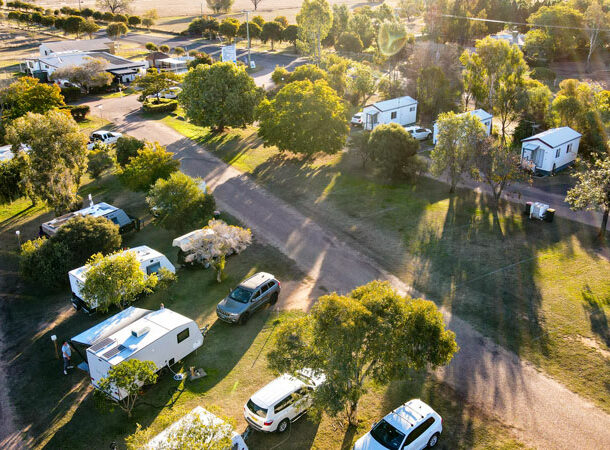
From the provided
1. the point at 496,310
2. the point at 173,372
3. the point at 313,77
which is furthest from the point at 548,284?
the point at 313,77

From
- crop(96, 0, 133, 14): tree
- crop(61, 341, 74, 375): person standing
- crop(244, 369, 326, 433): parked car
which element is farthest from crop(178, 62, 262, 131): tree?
crop(96, 0, 133, 14): tree

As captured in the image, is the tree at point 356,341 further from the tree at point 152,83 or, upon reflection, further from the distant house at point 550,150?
the tree at point 152,83

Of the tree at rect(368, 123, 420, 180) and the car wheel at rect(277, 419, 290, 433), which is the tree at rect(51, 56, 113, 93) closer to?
the tree at rect(368, 123, 420, 180)

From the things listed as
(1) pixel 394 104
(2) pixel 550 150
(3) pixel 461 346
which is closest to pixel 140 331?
(3) pixel 461 346

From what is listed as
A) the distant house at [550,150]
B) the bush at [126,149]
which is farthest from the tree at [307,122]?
the distant house at [550,150]

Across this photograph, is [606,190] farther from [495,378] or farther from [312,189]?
[312,189]

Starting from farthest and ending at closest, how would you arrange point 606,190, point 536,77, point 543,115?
point 536,77 → point 543,115 → point 606,190
